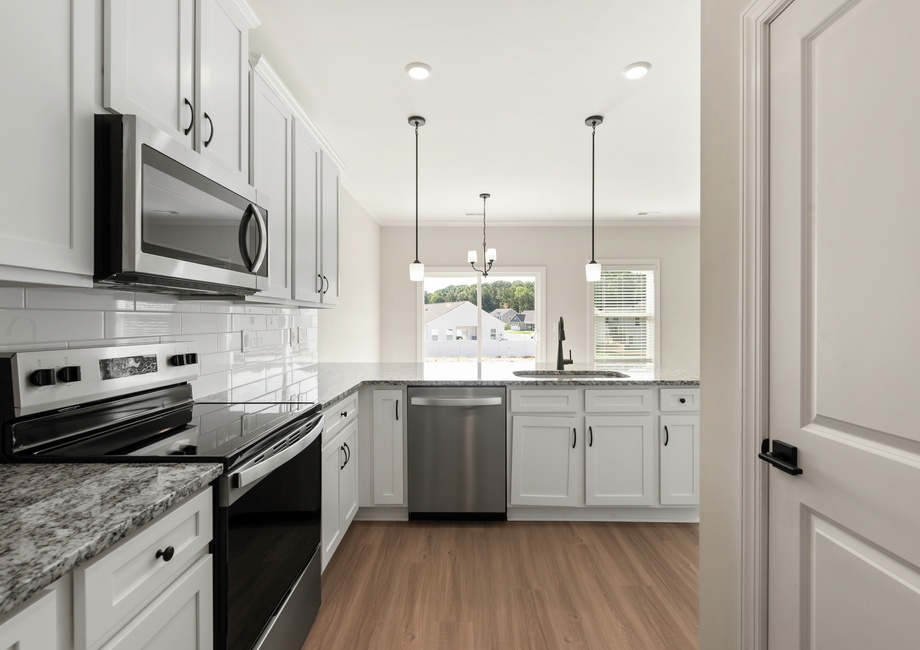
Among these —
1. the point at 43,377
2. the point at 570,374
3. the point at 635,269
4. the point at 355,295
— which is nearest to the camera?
the point at 43,377

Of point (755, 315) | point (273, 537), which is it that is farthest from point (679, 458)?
point (273, 537)

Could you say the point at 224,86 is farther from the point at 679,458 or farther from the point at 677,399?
the point at 679,458

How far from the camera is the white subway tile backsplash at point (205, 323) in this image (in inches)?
75.4

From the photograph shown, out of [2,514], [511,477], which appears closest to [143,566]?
[2,514]

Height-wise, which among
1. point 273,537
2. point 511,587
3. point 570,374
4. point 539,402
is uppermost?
point 570,374

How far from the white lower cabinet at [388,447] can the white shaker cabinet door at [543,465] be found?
2.22 ft

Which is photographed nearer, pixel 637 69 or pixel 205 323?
pixel 205 323

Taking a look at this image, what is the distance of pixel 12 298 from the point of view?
119 centimetres

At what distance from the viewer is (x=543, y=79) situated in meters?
2.49

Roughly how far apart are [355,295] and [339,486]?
2.77 m

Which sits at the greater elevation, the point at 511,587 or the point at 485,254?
the point at 485,254

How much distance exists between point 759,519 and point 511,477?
1.72m

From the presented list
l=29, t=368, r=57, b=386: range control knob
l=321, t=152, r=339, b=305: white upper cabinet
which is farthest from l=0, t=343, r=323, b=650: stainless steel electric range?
l=321, t=152, r=339, b=305: white upper cabinet

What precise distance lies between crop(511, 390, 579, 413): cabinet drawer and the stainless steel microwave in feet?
5.56
